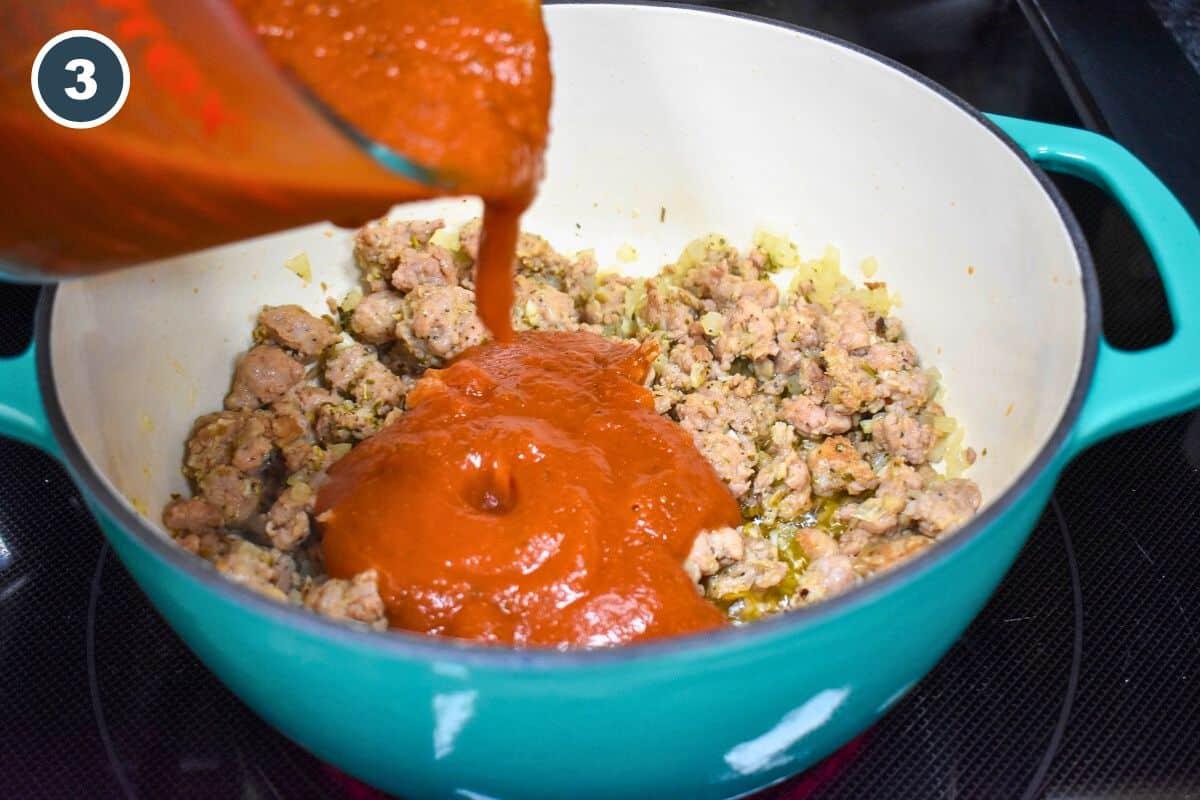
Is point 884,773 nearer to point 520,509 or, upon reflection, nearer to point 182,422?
point 520,509

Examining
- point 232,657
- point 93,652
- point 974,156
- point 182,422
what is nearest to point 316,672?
point 232,657

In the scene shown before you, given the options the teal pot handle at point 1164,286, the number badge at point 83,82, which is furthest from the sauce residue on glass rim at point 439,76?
the teal pot handle at point 1164,286

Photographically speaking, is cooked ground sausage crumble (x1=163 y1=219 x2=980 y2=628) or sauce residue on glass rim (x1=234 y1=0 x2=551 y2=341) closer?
sauce residue on glass rim (x1=234 y1=0 x2=551 y2=341)

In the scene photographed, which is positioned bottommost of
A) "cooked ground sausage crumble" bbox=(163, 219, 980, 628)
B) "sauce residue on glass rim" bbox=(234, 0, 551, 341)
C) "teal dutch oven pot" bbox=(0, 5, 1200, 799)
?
"cooked ground sausage crumble" bbox=(163, 219, 980, 628)

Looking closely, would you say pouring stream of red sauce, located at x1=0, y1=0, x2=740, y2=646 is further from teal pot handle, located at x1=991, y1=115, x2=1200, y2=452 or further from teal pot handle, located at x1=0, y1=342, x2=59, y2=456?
teal pot handle, located at x1=991, y1=115, x2=1200, y2=452

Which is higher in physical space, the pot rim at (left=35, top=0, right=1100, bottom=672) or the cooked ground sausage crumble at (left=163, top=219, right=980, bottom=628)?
the pot rim at (left=35, top=0, right=1100, bottom=672)

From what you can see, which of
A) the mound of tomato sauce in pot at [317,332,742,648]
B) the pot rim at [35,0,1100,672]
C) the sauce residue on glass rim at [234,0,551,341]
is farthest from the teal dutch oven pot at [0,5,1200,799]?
the sauce residue on glass rim at [234,0,551,341]

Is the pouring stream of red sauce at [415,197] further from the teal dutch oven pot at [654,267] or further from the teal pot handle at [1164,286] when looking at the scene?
the teal pot handle at [1164,286]
